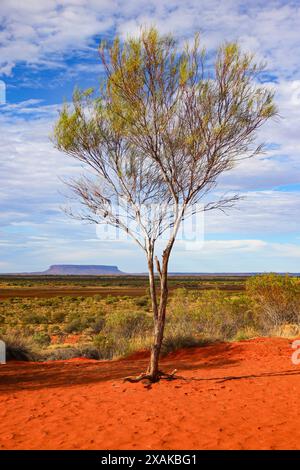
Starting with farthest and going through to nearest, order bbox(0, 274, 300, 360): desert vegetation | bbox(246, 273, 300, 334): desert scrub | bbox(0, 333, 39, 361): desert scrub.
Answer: bbox(246, 273, 300, 334): desert scrub
bbox(0, 274, 300, 360): desert vegetation
bbox(0, 333, 39, 361): desert scrub

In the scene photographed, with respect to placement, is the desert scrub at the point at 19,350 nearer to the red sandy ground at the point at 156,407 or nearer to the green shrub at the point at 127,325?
the red sandy ground at the point at 156,407

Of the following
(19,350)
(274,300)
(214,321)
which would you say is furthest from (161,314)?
(274,300)

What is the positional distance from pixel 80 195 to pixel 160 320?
423cm

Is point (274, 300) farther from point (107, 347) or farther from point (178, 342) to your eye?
point (107, 347)

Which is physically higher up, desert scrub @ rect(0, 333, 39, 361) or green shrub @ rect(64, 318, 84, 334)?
desert scrub @ rect(0, 333, 39, 361)

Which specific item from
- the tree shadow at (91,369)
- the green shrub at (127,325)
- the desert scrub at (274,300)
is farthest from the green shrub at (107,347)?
the desert scrub at (274,300)

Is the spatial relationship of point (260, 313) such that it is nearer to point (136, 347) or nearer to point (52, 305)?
point (136, 347)

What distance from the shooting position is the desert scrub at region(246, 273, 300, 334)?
21.7 metres

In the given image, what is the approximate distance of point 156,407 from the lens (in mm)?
8711

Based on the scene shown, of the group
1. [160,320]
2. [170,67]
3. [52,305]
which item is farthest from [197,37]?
[52,305]

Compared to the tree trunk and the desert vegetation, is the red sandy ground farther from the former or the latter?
the desert vegetation

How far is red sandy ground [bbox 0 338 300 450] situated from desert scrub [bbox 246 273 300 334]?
7559 mm

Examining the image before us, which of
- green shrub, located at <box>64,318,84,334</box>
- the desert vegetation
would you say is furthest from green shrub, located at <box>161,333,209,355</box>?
green shrub, located at <box>64,318,84,334</box>

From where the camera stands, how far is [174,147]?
434 inches
